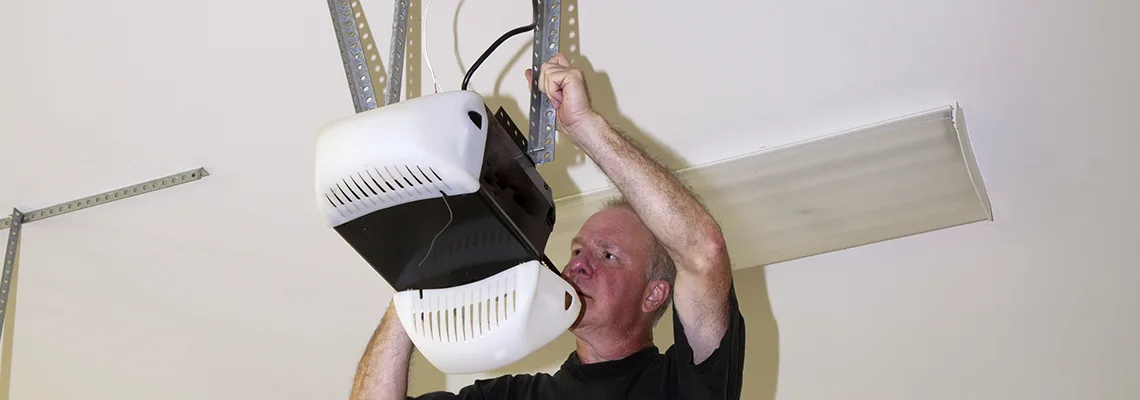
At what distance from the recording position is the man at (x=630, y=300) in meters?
1.59

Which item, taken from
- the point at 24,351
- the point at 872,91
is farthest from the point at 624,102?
the point at 24,351

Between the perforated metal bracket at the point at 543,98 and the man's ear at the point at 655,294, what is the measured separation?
0.55 metres

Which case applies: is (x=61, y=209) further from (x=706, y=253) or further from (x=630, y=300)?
(x=706, y=253)

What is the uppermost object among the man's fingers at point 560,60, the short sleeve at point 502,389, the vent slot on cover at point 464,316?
the man's fingers at point 560,60

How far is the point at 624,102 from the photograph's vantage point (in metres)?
2.19

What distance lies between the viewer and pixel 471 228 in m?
1.40

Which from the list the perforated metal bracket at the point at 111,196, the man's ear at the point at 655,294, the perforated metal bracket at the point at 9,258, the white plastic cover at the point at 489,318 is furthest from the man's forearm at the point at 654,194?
the perforated metal bracket at the point at 9,258

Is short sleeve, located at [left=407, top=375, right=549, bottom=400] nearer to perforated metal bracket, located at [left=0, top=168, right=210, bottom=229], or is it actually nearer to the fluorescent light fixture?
the fluorescent light fixture

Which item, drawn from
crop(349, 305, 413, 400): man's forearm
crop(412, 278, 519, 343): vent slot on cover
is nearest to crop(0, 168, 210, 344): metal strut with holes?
crop(349, 305, 413, 400): man's forearm

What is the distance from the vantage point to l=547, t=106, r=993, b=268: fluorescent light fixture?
87.6 inches

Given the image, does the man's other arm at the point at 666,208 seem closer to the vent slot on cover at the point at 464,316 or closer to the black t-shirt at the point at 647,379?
the black t-shirt at the point at 647,379

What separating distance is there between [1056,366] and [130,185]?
2.14 metres

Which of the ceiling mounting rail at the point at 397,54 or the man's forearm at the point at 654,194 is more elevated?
the ceiling mounting rail at the point at 397,54

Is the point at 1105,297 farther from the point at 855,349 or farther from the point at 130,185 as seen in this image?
the point at 130,185
